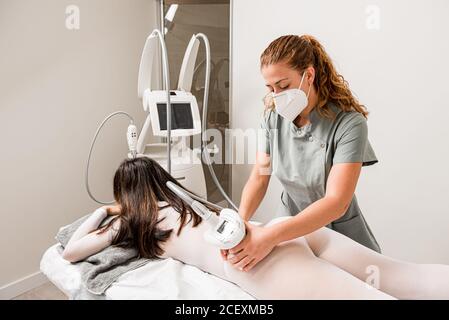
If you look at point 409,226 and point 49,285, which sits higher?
point 409,226

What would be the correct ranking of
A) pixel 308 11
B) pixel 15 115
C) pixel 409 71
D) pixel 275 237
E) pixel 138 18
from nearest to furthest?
pixel 275 237 < pixel 409 71 < pixel 15 115 < pixel 308 11 < pixel 138 18

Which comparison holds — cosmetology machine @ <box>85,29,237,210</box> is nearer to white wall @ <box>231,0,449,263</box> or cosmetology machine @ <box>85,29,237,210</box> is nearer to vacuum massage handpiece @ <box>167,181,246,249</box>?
white wall @ <box>231,0,449,263</box>

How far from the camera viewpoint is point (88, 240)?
1.16 metres

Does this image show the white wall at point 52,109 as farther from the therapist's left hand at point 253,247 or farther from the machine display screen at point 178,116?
the therapist's left hand at point 253,247

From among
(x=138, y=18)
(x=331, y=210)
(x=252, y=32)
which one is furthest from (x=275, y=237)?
(x=138, y=18)

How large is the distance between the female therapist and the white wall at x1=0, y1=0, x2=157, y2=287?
4.54 ft

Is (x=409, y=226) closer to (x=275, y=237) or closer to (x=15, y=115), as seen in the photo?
(x=275, y=237)

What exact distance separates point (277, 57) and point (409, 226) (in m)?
1.39

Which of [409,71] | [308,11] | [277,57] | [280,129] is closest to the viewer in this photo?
[277,57]

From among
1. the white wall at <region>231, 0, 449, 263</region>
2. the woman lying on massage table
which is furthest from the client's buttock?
the white wall at <region>231, 0, 449, 263</region>

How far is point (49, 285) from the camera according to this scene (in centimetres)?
219

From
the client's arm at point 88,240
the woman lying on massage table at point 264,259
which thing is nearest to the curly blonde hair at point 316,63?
the woman lying on massage table at point 264,259

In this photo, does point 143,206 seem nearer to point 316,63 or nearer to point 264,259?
point 264,259

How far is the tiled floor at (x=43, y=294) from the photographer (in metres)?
2.05
